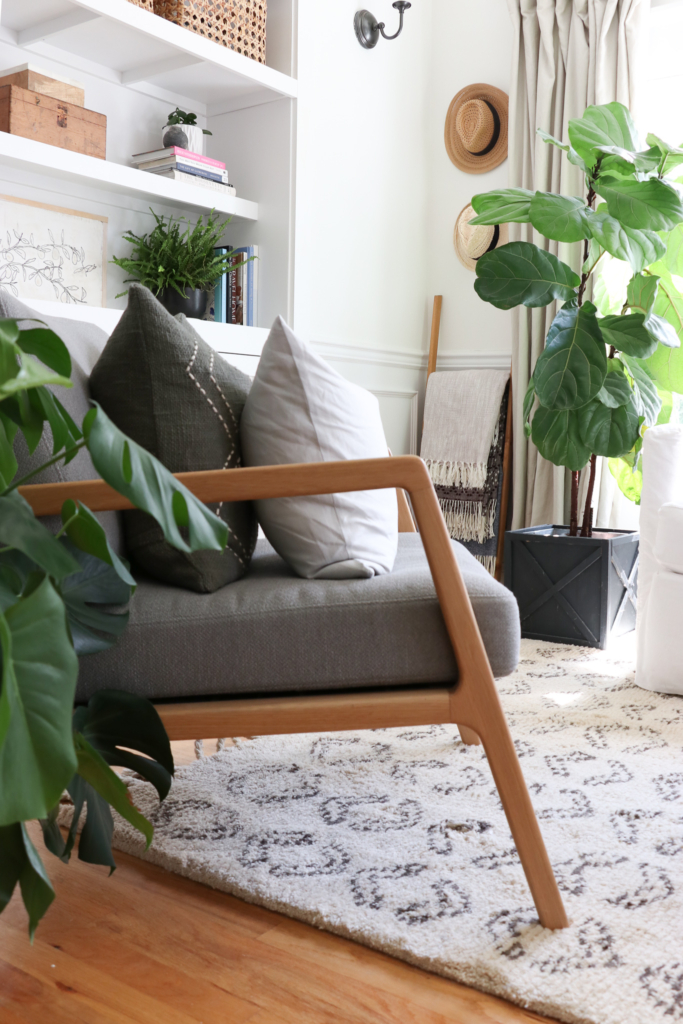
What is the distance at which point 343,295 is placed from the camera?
3455mm

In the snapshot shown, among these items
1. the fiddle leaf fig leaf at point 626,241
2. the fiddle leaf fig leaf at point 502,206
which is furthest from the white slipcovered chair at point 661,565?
the fiddle leaf fig leaf at point 502,206

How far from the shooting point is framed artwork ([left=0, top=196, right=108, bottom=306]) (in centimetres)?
255

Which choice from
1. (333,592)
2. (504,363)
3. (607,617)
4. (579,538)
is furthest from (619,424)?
(333,592)

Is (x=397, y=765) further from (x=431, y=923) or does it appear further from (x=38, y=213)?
(x=38, y=213)

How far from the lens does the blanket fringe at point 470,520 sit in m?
3.45

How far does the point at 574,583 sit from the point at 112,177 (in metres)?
1.84

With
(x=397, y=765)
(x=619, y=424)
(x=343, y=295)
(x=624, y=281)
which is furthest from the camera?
(x=343, y=295)

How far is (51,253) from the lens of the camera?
8.75ft

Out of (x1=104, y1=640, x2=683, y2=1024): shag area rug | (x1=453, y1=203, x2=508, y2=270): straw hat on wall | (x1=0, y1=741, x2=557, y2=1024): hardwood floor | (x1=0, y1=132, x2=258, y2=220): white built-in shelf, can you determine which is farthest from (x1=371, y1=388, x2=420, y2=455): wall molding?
(x1=0, y1=741, x2=557, y2=1024): hardwood floor

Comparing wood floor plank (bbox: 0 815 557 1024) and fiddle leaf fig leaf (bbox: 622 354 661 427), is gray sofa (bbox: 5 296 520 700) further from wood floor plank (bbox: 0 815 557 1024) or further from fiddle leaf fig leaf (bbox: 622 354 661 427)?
fiddle leaf fig leaf (bbox: 622 354 661 427)

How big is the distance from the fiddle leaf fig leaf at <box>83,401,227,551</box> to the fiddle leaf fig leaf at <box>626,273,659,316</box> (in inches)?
85.2

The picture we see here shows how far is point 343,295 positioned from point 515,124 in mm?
957

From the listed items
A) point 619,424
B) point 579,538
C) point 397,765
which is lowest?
point 397,765

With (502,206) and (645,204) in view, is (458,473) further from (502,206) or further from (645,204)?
(645,204)
